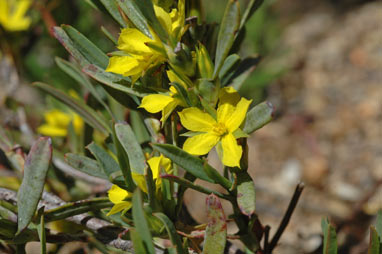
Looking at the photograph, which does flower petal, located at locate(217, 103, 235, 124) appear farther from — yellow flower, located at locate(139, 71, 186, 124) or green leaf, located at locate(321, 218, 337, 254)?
green leaf, located at locate(321, 218, 337, 254)

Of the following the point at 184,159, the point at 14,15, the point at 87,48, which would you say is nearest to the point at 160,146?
the point at 184,159

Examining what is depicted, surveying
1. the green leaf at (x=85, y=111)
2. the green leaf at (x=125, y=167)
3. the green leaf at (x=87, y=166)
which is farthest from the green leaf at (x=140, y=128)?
the green leaf at (x=125, y=167)

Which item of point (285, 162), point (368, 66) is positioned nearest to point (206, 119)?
point (285, 162)

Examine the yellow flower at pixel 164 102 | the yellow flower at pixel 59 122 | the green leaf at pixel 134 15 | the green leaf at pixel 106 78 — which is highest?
the green leaf at pixel 134 15

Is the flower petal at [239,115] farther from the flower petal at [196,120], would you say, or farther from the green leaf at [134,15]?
the green leaf at [134,15]

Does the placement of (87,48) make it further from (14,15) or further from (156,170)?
(14,15)

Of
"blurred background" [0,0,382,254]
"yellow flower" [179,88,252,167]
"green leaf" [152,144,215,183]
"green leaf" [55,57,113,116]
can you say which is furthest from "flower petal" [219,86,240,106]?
"blurred background" [0,0,382,254]
